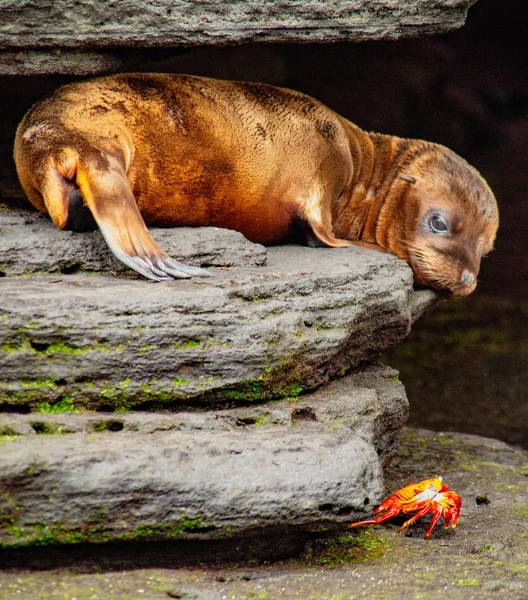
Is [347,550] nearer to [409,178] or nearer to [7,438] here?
[7,438]

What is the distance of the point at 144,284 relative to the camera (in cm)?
320

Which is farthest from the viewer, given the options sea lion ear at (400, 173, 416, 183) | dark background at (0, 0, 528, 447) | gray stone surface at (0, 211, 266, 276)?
dark background at (0, 0, 528, 447)

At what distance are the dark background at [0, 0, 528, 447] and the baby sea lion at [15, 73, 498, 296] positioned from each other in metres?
1.80

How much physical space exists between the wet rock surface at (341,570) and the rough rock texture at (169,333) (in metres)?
0.52

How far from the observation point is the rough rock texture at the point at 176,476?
2670 millimetres

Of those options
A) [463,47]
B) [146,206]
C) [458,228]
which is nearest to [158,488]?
[146,206]

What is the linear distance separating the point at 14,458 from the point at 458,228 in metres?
2.81

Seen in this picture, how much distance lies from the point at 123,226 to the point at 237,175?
0.97 meters

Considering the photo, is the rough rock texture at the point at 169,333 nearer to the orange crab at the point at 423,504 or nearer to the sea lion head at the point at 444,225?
the orange crab at the point at 423,504

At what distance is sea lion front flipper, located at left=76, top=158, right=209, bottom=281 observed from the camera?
324 centimetres

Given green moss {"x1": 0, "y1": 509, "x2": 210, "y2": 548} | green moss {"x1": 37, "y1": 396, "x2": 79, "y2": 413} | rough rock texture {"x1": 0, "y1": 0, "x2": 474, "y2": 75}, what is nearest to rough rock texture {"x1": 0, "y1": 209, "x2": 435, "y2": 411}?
green moss {"x1": 37, "y1": 396, "x2": 79, "y2": 413}

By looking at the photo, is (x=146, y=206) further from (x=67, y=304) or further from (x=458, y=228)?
(x=458, y=228)

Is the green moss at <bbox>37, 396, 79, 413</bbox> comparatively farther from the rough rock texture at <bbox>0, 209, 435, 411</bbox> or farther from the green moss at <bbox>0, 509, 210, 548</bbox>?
the green moss at <bbox>0, 509, 210, 548</bbox>

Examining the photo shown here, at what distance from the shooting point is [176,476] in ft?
9.11
